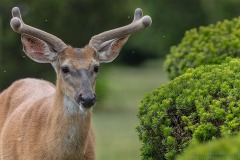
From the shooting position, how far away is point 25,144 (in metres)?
8.28

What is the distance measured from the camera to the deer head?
782cm

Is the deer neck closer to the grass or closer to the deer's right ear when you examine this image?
the deer's right ear

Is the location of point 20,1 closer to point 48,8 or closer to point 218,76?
point 48,8

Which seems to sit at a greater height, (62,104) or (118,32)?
(118,32)

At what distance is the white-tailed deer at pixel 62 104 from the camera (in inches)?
310

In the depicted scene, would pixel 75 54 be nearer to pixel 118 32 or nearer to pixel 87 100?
pixel 118 32

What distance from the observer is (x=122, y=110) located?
77.5ft

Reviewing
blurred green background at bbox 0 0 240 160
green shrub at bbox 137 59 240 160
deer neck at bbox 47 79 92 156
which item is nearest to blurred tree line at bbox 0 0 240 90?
blurred green background at bbox 0 0 240 160

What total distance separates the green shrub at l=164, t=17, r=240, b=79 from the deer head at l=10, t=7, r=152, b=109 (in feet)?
6.50

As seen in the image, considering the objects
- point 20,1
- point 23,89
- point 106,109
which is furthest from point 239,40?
point 106,109

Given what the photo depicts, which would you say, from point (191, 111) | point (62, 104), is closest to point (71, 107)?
point (62, 104)

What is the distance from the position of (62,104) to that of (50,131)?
→ 30cm

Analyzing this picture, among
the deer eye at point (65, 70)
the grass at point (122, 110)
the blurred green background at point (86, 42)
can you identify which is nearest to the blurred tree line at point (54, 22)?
the blurred green background at point (86, 42)

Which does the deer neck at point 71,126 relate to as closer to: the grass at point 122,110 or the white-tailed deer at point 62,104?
the white-tailed deer at point 62,104
